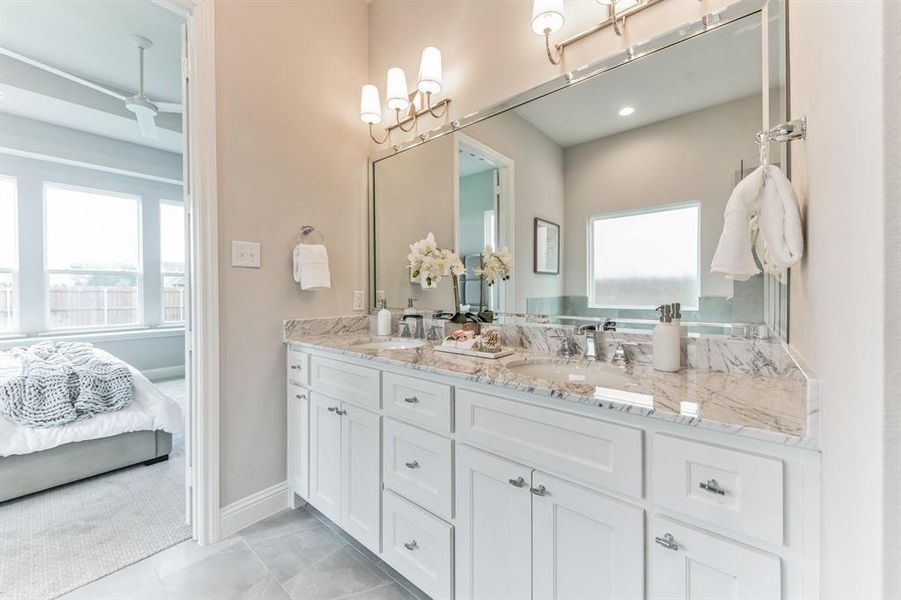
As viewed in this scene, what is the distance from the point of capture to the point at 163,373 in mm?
4699

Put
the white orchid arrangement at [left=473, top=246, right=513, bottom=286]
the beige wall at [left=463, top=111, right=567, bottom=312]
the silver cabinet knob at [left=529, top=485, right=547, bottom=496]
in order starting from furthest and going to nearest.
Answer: the white orchid arrangement at [left=473, top=246, right=513, bottom=286] < the beige wall at [left=463, top=111, right=567, bottom=312] < the silver cabinet knob at [left=529, top=485, right=547, bottom=496]

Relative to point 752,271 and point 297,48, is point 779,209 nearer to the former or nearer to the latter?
point 752,271

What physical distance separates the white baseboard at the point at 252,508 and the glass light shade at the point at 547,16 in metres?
2.36

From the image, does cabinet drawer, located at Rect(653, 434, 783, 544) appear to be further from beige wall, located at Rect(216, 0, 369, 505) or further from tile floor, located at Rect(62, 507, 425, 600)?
beige wall, located at Rect(216, 0, 369, 505)

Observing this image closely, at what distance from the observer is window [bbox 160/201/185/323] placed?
4.80 m

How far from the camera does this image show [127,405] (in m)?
2.38

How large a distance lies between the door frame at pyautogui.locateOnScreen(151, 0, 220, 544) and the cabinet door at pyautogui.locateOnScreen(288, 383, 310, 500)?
32cm

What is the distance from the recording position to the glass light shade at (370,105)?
7.16 ft

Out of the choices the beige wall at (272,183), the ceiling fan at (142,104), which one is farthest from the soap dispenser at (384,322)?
the ceiling fan at (142,104)

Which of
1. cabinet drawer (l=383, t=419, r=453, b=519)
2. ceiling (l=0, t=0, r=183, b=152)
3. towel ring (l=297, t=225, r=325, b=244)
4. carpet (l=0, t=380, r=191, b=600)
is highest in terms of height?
ceiling (l=0, t=0, r=183, b=152)

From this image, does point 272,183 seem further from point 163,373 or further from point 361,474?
point 163,373

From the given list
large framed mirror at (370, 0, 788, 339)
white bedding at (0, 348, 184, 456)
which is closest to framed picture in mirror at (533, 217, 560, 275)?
large framed mirror at (370, 0, 788, 339)

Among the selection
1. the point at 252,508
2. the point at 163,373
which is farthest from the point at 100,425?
the point at 163,373

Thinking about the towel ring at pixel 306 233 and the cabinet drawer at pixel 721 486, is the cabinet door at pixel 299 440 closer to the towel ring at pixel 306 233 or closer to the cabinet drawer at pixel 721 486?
the towel ring at pixel 306 233
